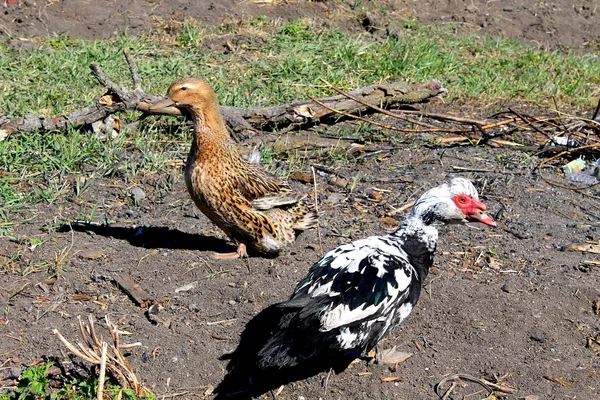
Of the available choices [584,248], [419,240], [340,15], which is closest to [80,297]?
[419,240]

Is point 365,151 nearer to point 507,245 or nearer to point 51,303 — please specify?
point 507,245

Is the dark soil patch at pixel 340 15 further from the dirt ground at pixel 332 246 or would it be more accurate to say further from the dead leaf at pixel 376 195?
the dead leaf at pixel 376 195

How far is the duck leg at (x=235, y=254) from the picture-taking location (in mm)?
5588

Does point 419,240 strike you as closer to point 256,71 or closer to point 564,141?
point 564,141

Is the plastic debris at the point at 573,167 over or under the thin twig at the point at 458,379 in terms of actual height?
under

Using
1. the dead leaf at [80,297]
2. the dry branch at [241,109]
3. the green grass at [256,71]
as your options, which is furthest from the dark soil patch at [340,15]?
the dead leaf at [80,297]

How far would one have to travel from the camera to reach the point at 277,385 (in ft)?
15.2

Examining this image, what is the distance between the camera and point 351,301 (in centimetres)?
439

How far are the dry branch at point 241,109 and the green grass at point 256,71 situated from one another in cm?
13

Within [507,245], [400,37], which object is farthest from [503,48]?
[507,245]

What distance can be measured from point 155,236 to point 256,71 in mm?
3330

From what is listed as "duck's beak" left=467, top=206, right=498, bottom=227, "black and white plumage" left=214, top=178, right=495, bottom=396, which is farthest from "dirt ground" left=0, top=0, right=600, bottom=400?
"duck's beak" left=467, top=206, right=498, bottom=227

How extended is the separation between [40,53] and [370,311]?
5806 mm

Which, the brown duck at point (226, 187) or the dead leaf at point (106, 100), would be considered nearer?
the brown duck at point (226, 187)
